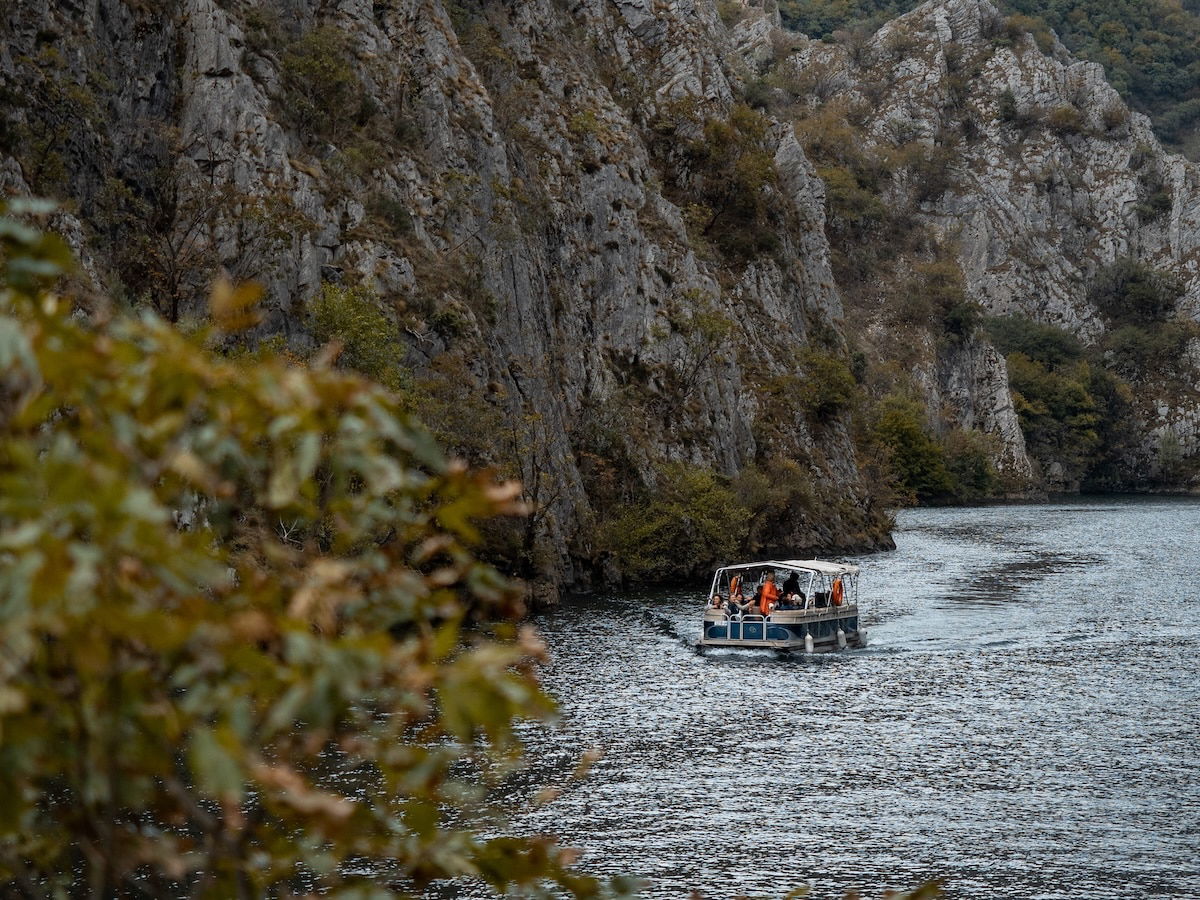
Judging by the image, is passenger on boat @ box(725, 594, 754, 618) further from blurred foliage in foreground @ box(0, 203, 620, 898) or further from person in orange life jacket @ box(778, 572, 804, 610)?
blurred foliage in foreground @ box(0, 203, 620, 898)

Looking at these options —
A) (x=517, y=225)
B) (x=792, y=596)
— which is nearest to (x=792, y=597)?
(x=792, y=596)

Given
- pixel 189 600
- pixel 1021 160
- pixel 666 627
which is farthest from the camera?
pixel 1021 160

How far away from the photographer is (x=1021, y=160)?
168625mm

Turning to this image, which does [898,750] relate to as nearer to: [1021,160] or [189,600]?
[189,600]

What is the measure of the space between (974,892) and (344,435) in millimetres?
17483

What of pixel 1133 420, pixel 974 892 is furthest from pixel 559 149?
pixel 1133 420

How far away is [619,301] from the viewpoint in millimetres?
66938

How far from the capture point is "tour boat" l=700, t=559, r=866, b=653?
4156 cm

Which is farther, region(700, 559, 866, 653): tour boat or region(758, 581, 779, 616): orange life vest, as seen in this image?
region(758, 581, 779, 616): orange life vest

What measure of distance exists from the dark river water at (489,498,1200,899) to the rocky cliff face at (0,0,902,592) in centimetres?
1345

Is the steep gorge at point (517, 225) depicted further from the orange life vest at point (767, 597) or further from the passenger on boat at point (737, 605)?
the orange life vest at point (767, 597)

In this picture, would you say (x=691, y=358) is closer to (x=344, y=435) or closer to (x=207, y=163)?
(x=207, y=163)

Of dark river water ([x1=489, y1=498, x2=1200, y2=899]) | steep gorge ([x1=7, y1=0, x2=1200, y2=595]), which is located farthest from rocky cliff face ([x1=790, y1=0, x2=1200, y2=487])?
dark river water ([x1=489, y1=498, x2=1200, y2=899])

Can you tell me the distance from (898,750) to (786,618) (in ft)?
49.3
